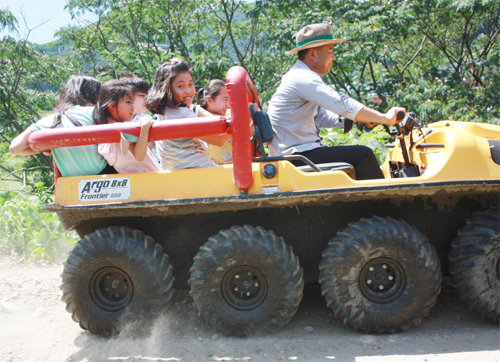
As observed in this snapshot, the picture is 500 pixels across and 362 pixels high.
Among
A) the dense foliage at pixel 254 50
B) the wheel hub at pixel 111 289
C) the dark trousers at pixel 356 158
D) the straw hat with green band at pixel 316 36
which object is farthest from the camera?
the dense foliage at pixel 254 50

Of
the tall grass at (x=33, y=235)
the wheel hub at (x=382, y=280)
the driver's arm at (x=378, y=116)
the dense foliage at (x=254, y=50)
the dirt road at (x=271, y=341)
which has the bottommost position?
the dirt road at (x=271, y=341)

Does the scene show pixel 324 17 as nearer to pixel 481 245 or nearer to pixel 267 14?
pixel 267 14

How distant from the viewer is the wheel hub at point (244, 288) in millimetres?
3801

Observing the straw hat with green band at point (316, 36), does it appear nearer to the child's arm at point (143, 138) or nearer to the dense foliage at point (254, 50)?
the child's arm at point (143, 138)

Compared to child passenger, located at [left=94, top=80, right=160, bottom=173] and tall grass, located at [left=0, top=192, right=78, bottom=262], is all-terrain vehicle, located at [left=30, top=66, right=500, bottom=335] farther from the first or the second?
tall grass, located at [left=0, top=192, right=78, bottom=262]

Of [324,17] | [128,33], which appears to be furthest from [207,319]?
[128,33]

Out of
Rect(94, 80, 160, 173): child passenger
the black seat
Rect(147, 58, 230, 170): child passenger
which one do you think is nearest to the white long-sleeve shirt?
the black seat

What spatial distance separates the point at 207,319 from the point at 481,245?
2.01 meters

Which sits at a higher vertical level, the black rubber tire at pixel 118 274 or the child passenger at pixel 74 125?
the child passenger at pixel 74 125

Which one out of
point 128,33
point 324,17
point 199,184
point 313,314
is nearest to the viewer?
point 199,184

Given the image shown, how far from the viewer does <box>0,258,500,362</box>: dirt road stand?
3.51 m

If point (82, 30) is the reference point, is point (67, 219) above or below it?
below

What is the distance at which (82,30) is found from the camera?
36.6ft

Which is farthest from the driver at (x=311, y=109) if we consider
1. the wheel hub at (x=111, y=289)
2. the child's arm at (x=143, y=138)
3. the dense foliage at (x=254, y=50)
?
the dense foliage at (x=254, y=50)
